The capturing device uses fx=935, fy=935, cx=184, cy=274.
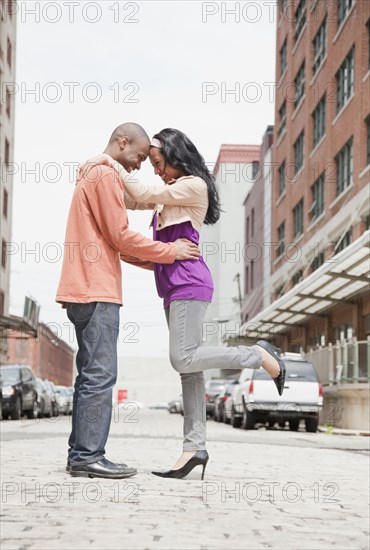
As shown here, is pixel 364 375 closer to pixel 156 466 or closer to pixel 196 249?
pixel 156 466

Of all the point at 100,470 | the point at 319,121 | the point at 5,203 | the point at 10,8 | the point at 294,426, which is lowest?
the point at 294,426

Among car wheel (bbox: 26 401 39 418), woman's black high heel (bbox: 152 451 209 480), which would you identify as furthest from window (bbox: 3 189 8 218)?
woman's black high heel (bbox: 152 451 209 480)

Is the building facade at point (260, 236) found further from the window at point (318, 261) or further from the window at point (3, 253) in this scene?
the window at point (3, 253)

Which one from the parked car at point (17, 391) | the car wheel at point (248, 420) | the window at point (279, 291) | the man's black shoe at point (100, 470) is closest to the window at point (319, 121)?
the window at point (279, 291)

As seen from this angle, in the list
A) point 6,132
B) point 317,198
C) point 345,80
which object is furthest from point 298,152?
point 6,132

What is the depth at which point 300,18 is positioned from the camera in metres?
41.1

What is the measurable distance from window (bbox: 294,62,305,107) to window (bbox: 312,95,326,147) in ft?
11.2

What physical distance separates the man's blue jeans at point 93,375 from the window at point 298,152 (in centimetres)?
3562

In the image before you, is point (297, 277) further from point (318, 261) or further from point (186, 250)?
point (186, 250)

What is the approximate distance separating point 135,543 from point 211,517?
86 centimetres

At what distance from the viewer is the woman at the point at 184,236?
206 inches

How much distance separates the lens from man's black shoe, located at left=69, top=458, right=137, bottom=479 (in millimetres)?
5227

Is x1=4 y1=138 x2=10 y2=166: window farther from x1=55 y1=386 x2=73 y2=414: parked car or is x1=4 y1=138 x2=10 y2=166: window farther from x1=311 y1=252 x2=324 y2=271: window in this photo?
x1=311 y1=252 x2=324 y2=271: window

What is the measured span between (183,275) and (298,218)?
36.1 m
